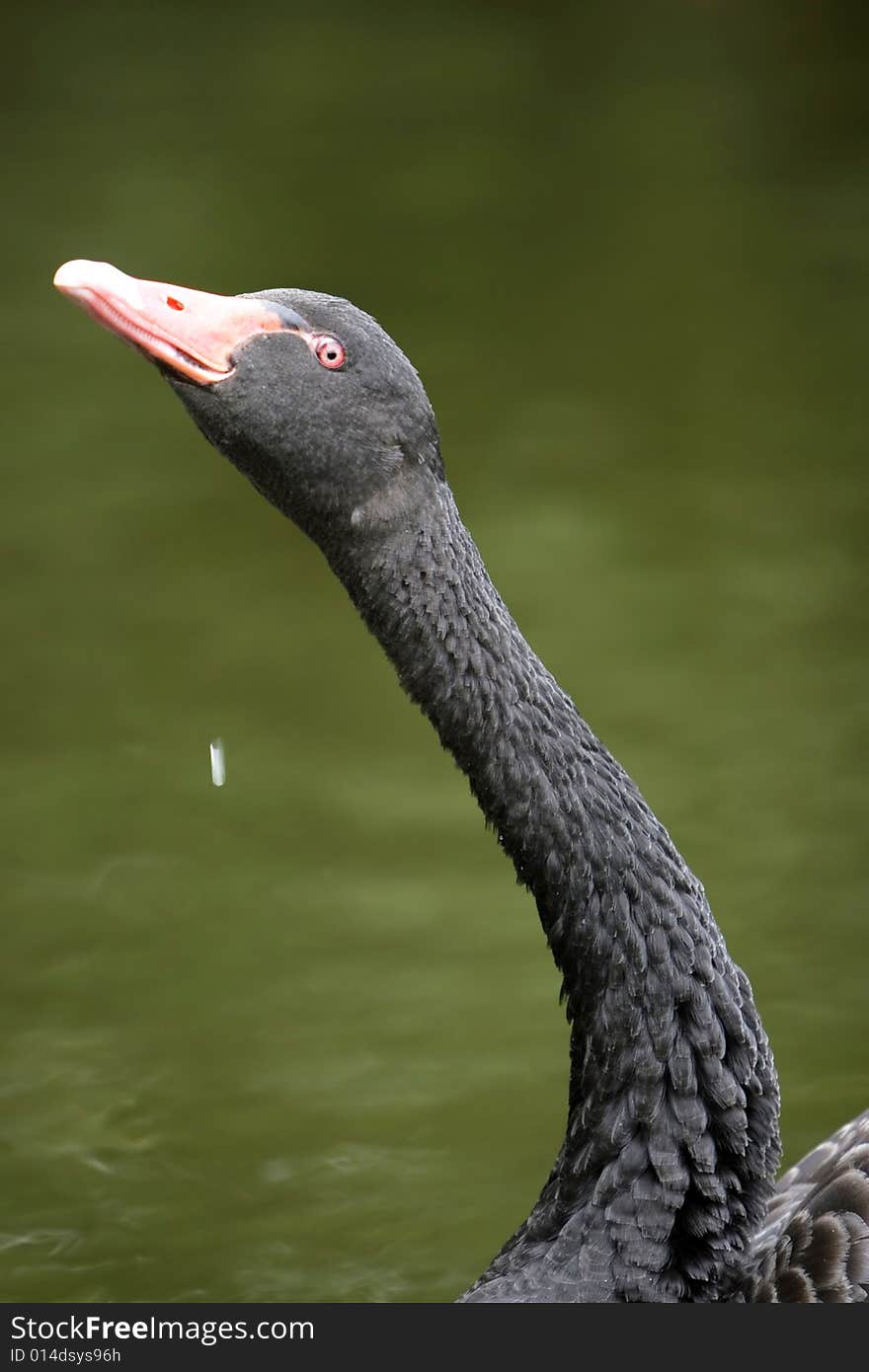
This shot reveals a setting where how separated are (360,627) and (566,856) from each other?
3.25m

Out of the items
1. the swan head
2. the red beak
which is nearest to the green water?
the swan head

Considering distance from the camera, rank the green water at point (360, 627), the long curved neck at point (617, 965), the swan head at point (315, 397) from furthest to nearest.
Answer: the green water at point (360, 627), the long curved neck at point (617, 965), the swan head at point (315, 397)

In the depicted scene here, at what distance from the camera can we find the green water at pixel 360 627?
4.39 meters

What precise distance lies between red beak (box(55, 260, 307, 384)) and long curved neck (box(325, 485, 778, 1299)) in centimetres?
36

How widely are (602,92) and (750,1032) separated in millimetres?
7594

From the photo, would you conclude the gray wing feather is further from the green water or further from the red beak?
the red beak

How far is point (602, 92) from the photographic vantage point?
32.3 ft

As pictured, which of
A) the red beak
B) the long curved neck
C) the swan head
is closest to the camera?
the red beak

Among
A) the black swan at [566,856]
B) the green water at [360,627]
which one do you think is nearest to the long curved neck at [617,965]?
the black swan at [566,856]

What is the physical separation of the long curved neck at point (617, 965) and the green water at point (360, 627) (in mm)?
940

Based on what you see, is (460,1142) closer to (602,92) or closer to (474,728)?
(474,728)

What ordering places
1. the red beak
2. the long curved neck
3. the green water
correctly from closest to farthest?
the red beak → the long curved neck → the green water

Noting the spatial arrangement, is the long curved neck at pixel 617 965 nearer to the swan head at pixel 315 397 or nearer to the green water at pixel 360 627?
Result: the swan head at pixel 315 397

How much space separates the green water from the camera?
439 cm
